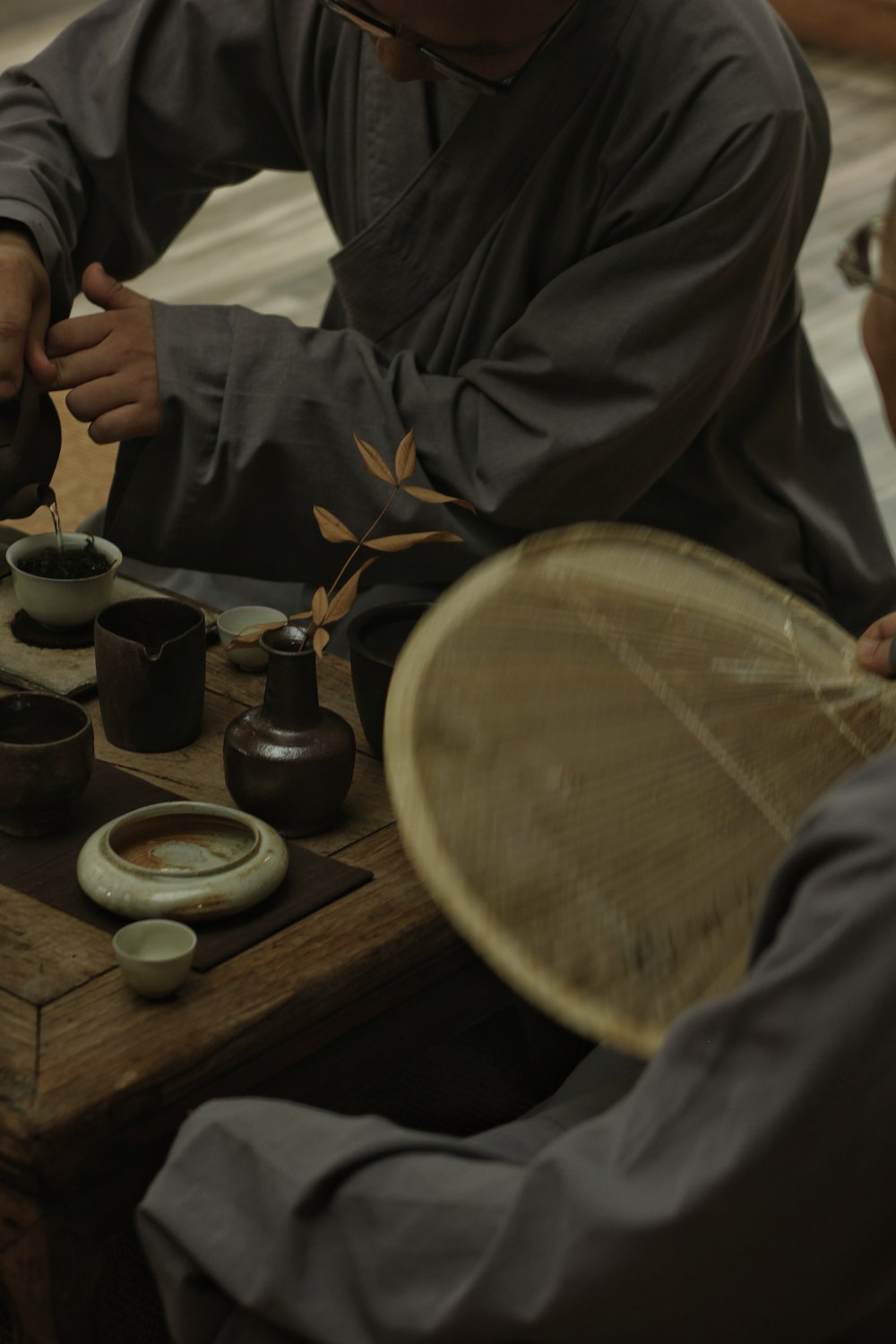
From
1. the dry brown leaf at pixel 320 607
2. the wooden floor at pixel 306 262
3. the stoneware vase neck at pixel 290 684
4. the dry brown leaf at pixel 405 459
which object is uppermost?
the dry brown leaf at pixel 405 459

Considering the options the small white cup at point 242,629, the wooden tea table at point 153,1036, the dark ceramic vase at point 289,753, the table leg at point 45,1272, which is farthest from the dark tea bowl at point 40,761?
the table leg at point 45,1272

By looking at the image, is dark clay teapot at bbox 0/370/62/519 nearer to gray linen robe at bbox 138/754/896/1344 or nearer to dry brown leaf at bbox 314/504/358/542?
dry brown leaf at bbox 314/504/358/542

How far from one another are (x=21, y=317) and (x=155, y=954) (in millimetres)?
901

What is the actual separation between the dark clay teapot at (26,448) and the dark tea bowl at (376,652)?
0.44 m

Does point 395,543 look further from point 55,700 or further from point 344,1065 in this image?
point 344,1065

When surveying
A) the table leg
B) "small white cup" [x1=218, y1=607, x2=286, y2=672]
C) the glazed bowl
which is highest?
the glazed bowl

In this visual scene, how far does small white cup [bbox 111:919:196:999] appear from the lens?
1.33 m

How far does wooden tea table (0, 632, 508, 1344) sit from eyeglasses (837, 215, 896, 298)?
0.70 meters

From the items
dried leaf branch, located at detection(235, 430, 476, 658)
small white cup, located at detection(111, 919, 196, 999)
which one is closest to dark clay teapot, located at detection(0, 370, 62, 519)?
dried leaf branch, located at detection(235, 430, 476, 658)

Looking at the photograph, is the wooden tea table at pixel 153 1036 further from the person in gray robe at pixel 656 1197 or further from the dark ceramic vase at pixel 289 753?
the person in gray robe at pixel 656 1197

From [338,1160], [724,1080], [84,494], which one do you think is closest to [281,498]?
[338,1160]

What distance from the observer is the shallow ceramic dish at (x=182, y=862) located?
4.75 feet

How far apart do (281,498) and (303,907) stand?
730 millimetres

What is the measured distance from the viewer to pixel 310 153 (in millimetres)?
2430
